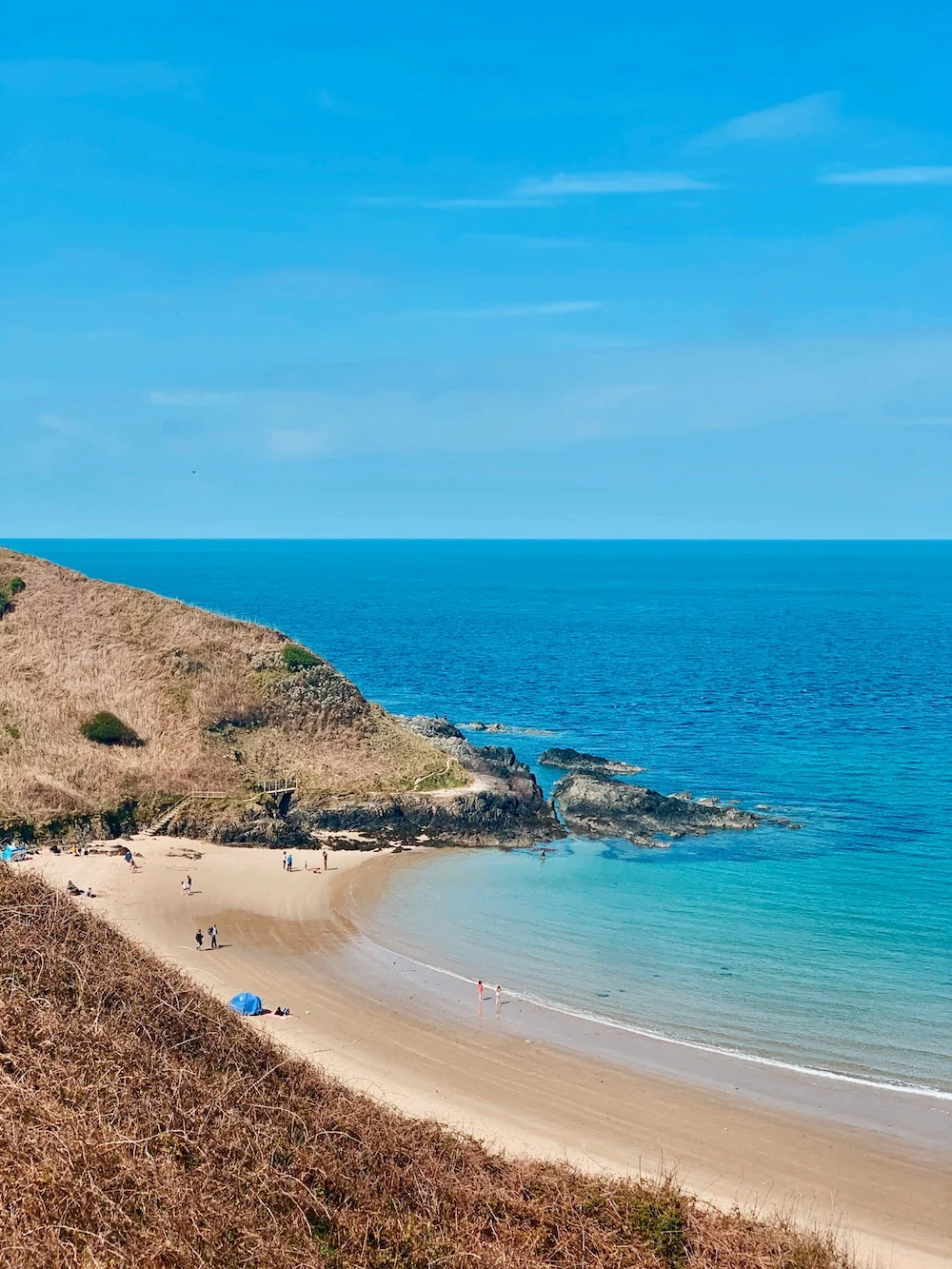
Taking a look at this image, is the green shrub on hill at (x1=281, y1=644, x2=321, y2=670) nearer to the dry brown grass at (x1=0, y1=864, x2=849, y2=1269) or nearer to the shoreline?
the shoreline

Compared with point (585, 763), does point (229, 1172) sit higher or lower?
lower

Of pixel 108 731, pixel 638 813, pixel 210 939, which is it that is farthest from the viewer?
pixel 638 813

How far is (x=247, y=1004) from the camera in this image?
103 ft

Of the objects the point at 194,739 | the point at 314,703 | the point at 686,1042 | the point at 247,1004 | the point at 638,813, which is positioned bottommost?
the point at 686,1042

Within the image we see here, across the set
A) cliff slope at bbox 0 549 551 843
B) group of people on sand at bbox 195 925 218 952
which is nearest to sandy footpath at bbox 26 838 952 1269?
group of people on sand at bbox 195 925 218 952

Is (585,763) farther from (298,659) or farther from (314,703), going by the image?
(298,659)

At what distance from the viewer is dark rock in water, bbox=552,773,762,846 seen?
177ft

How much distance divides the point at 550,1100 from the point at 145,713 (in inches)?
1388

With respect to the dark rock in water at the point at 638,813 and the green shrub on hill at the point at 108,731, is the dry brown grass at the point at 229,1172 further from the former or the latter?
the green shrub on hill at the point at 108,731

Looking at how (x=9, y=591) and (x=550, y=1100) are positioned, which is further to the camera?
(x=9, y=591)

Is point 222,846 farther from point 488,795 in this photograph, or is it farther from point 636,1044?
point 636,1044

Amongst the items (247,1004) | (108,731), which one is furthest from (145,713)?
(247,1004)

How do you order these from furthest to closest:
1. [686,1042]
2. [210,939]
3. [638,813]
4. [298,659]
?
[298,659] → [638,813] → [210,939] → [686,1042]

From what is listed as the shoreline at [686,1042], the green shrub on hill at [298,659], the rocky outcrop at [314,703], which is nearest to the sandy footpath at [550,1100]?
the shoreline at [686,1042]
